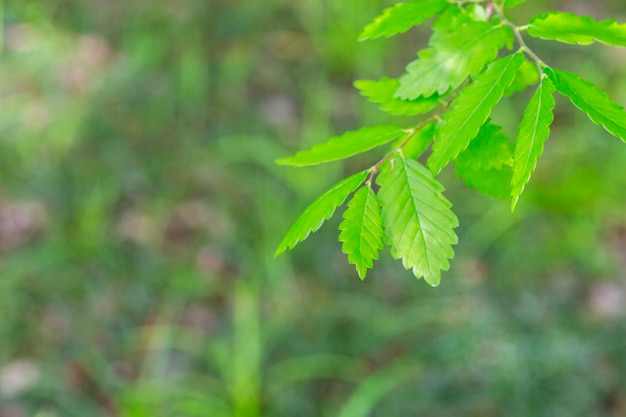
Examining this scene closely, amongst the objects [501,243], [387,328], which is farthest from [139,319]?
[501,243]

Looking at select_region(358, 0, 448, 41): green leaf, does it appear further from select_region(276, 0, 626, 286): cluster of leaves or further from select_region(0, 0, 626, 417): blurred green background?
select_region(0, 0, 626, 417): blurred green background

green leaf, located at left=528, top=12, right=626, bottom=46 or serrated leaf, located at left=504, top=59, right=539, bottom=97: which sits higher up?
green leaf, located at left=528, top=12, right=626, bottom=46

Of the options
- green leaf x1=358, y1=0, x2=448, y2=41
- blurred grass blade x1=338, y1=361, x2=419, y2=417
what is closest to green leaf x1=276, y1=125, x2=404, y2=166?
green leaf x1=358, y1=0, x2=448, y2=41

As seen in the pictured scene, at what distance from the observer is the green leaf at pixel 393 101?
730 millimetres

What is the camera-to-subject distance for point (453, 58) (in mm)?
687

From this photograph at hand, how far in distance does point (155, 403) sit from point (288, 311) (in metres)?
0.57

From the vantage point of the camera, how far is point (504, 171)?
30.4 inches

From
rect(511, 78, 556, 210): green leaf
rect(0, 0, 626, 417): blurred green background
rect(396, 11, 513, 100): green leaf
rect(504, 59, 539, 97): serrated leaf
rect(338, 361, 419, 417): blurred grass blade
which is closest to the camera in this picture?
rect(511, 78, 556, 210): green leaf

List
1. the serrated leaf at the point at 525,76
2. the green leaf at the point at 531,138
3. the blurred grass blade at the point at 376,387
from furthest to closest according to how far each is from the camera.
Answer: the blurred grass blade at the point at 376,387 → the serrated leaf at the point at 525,76 → the green leaf at the point at 531,138

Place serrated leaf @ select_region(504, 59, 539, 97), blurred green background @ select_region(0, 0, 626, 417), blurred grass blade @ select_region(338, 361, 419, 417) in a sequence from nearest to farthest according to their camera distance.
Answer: serrated leaf @ select_region(504, 59, 539, 97), blurred grass blade @ select_region(338, 361, 419, 417), blurred green background @ select_region(0, 0, 626, 417)

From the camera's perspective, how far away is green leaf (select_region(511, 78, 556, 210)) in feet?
1.89

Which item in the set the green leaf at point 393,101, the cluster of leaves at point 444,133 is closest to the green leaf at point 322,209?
the cluster of leaves at point 444,133

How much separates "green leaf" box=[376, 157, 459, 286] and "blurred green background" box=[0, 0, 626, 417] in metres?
1.35

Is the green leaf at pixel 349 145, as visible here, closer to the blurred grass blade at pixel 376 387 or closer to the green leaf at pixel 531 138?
the green leaf at pixel 531 138
